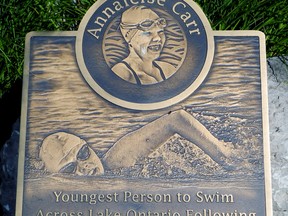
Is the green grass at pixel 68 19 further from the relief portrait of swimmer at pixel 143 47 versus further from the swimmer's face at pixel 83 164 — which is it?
the swimmer's face at pixel 83 164

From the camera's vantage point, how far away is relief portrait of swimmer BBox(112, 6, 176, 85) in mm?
2682

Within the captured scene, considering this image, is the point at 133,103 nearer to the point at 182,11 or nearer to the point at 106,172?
the point at 106,172

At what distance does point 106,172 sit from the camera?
8.38ft

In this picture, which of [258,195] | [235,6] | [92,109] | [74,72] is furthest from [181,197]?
[235,6]

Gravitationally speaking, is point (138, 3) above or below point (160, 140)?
above

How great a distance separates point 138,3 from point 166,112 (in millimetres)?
552

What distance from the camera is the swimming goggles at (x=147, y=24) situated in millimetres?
2746

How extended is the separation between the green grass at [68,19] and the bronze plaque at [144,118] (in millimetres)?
816

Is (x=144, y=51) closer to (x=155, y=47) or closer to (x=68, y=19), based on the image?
(x=155, y=47)

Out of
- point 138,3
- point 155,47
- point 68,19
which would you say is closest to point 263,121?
point 155,47

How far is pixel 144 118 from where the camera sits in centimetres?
262

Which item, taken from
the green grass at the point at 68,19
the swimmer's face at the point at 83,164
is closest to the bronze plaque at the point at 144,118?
the swimmer's face at the point at 83,164

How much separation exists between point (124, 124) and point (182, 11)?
602mm

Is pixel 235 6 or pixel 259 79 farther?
pixel 235 6
